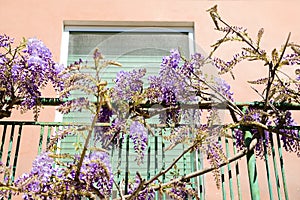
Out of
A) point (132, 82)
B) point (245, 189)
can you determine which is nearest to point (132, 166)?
point (132, 82)

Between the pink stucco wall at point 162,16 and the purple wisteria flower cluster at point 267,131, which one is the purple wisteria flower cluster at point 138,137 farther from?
the pink stucco wall at point 162,16

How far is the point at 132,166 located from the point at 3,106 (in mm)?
898

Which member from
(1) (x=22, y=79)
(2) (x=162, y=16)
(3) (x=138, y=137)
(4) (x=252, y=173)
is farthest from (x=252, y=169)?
(2) (x=162, y=16)

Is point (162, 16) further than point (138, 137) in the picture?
Yes

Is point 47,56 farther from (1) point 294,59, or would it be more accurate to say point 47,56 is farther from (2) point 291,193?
(2) point 291,193

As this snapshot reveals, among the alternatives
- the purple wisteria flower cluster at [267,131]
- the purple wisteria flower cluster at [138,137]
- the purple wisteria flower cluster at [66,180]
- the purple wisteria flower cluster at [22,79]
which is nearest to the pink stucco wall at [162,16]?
the purple wisteria flower cluster at [267,131]

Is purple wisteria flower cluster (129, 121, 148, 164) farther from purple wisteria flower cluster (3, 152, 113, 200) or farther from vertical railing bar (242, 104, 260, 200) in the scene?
vertical railing bar (242, 104, 260, 200)

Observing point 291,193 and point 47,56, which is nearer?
point 47,56

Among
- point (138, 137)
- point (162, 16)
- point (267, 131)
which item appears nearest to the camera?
point (138, 137)

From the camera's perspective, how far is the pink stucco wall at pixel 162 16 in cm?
508

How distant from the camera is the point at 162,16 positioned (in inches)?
208

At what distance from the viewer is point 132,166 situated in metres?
2.94

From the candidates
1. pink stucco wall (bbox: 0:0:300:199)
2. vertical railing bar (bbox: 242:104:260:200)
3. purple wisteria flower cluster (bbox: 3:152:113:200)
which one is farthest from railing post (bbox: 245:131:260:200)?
pink stucco wall (bbox: 0:0:300:199)

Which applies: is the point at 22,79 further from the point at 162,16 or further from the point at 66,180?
the point at 162,16
